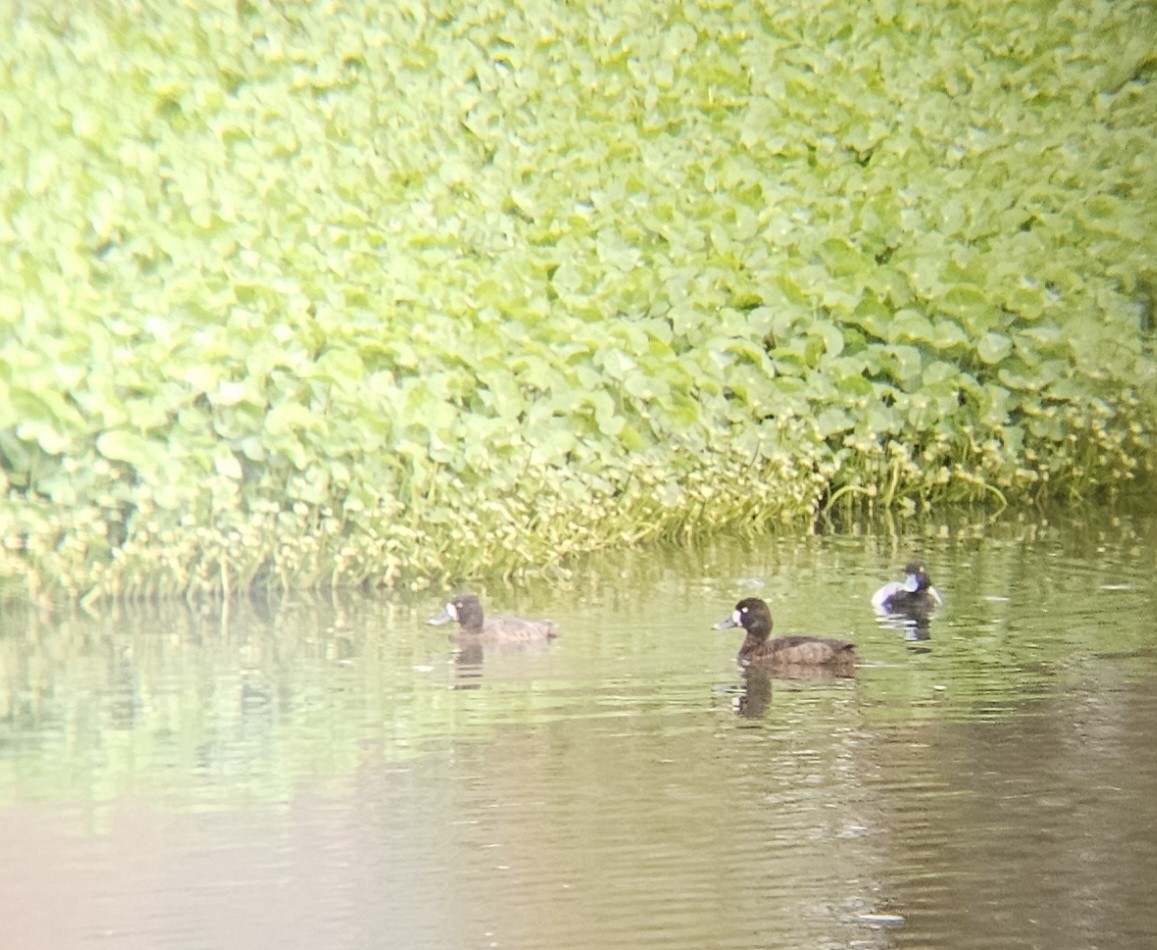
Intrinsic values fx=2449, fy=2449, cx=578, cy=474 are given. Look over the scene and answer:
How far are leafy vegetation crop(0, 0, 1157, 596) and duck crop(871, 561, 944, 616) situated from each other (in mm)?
1627

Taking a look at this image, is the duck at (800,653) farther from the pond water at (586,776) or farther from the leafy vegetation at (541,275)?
the leafy vegetation at (541,275)

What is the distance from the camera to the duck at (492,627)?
7.57 metres

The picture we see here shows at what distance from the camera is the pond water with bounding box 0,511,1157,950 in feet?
14.8

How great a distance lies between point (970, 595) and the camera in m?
8.34

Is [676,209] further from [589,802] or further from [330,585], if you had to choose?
[589,802]

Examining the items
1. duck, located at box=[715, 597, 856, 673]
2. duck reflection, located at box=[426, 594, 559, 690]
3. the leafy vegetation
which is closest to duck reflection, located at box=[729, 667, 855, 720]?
duck, located at box=[715, 597, 856, 673]

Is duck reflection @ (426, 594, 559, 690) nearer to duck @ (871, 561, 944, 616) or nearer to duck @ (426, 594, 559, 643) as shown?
duck @ (426, 594, 559, 643)

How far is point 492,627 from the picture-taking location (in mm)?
7617

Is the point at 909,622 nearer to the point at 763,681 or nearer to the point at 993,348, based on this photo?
the point at 763,681

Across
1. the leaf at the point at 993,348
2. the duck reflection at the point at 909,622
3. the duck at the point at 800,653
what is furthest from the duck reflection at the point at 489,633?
the leaf at the point at 993,348

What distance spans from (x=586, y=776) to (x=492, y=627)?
2.02 m

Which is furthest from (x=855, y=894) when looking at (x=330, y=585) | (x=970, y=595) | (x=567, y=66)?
(x=567, y=66)

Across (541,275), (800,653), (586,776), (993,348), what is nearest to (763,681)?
(800,653)

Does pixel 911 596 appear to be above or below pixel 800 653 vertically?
above
